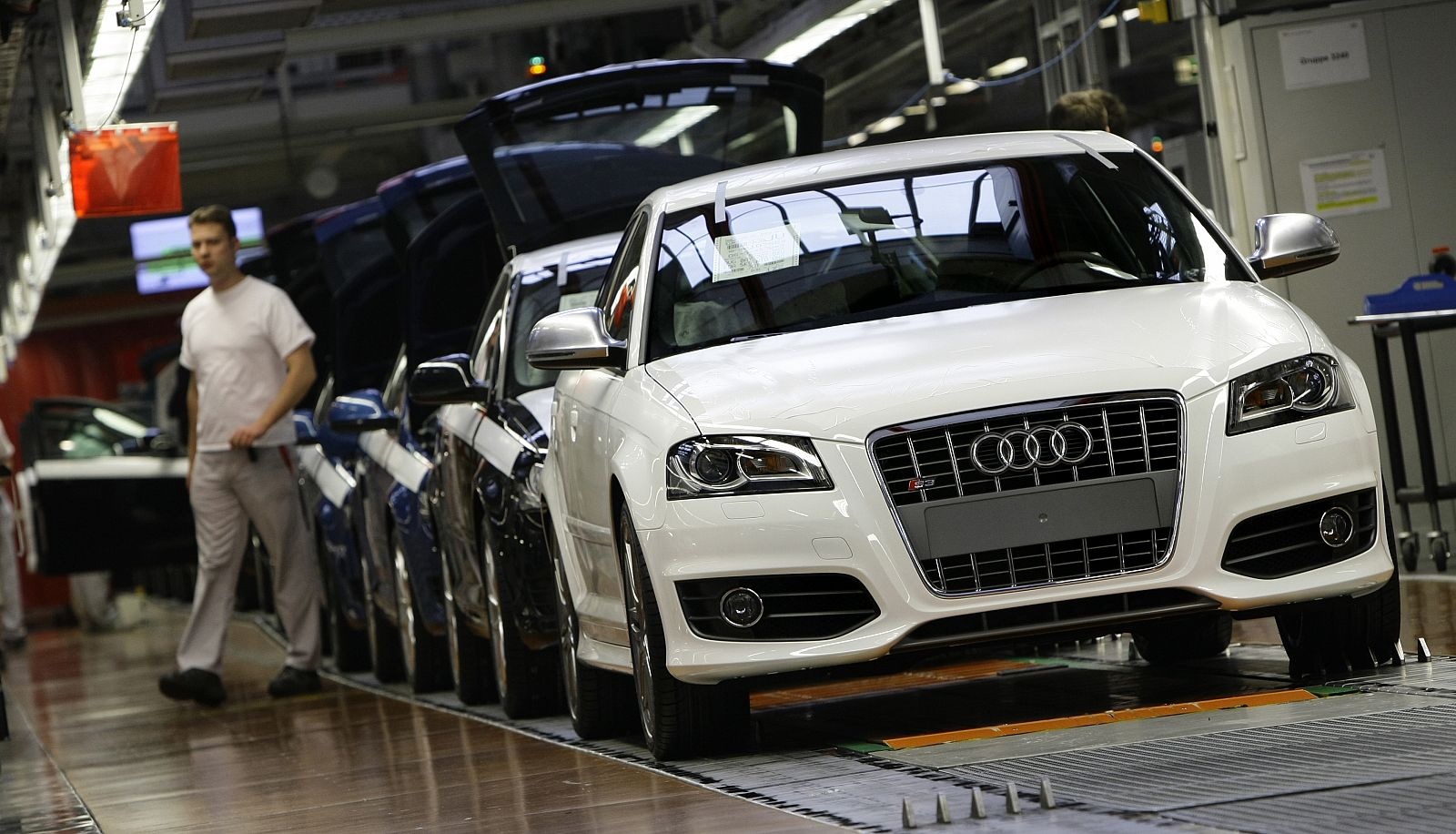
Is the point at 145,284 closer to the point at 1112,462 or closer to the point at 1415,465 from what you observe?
the point at 1415,465

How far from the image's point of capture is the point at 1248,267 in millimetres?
6500

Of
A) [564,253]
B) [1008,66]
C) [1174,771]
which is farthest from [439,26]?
[1174,771]

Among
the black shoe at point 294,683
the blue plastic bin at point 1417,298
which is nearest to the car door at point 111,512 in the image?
the black shoe at point 294,683

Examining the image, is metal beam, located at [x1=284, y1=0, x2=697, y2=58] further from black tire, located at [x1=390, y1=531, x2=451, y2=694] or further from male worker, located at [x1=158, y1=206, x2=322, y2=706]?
black tire, located at [x1=390, y1=531, x2=451, y2=694]

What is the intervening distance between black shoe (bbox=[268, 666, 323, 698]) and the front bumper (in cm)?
606

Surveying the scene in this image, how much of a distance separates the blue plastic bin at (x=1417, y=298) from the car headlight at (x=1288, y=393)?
4.41 metres

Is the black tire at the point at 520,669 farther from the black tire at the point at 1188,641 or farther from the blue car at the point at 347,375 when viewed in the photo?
the blue car at the point at 347,375

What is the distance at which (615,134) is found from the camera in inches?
396

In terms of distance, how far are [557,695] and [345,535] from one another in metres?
4.17

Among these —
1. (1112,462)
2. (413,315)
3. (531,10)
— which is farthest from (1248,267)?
(531,10)

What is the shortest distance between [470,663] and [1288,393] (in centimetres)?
448

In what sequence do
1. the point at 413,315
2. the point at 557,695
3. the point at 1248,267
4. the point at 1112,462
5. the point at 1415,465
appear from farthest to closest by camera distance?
the point at 1415,465 → the point at 413,315 → the point at 557,695 → the point at 1248,267 → the point at 1112,462

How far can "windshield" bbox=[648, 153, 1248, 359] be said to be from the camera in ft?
21.1

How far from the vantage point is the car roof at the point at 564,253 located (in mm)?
8891
